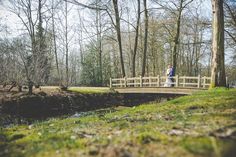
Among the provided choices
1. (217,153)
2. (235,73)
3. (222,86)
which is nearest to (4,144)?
(217,153)

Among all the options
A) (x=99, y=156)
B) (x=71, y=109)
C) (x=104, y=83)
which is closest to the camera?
(x=99, y=156)

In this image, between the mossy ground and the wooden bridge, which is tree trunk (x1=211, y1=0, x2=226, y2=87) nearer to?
the wooden bridge

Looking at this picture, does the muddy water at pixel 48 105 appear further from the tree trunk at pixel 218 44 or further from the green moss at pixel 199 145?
the green moss at pixel 199 145

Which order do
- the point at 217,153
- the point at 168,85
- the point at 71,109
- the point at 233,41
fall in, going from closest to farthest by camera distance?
the point at 217,153 → the point at 71,109 → the point at 168,85 → the point at 233,41

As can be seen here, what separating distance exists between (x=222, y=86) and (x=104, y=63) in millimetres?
39647

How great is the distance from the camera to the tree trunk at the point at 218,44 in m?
16.8

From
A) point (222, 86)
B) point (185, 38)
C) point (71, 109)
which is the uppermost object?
point (185, 38)

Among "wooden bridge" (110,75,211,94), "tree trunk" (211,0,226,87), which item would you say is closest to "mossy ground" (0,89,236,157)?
"tree trunk" (211,0,226,87)

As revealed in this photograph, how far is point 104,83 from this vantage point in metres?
54.3

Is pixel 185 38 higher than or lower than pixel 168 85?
higher

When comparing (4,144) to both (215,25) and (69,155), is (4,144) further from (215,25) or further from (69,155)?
(215,25)

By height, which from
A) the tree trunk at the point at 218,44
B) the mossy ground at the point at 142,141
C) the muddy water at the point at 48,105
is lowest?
the muddy water at the point at 48,105

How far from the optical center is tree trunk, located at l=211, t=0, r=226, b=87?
16828 mm

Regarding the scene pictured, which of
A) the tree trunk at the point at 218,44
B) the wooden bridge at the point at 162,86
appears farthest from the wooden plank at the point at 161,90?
the tree trunk at the point at 218,44
